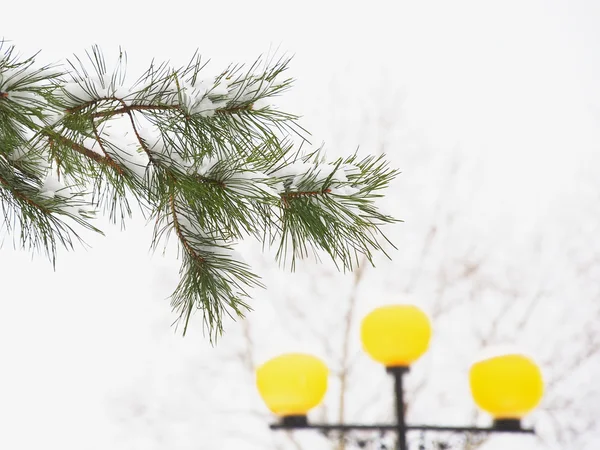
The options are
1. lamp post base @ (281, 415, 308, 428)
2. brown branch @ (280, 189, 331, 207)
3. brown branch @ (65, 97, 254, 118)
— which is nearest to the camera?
brown branch @ (65, 97, 254, 118)

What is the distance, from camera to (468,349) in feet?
15.7

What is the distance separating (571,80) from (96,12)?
1871 centimetres

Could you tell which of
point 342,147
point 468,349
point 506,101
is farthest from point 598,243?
point 506,101

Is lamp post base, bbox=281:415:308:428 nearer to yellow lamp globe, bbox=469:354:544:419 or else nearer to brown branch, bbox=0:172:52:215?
yellow lamp globe, bbox=469:354:544:419

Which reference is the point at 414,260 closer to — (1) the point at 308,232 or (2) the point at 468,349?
(2) the point at 468,349

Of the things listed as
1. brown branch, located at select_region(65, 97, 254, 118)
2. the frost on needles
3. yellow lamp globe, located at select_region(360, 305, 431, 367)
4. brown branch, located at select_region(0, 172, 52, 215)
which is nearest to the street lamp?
yellow lamp globe, located at select_region(360, 305, 431, 367)

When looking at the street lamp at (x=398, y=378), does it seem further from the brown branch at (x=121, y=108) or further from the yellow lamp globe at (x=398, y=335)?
the brown branch at (x=121, y=108)

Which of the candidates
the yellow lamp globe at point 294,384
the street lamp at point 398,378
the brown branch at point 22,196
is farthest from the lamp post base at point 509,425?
the brown branch at point 22,196

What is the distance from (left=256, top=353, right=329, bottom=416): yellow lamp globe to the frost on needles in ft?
2.51

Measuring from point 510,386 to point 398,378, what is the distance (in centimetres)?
30

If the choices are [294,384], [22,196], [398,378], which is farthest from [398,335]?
[22,196]

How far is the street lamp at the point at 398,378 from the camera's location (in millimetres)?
1623

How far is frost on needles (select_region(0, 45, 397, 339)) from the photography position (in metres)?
0.67

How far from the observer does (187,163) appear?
0.74 meters
